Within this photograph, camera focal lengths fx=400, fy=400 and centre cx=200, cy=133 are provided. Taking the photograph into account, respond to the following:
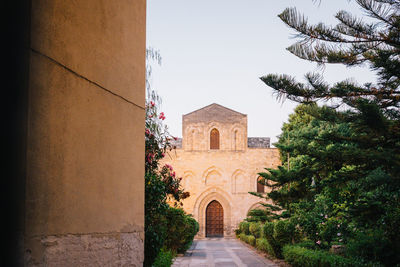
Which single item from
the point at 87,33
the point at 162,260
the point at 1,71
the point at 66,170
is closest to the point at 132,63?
the point at 87,33

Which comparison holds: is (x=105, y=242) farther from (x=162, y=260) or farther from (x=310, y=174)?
(x=162, y=260)

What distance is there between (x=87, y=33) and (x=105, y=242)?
1202 mm

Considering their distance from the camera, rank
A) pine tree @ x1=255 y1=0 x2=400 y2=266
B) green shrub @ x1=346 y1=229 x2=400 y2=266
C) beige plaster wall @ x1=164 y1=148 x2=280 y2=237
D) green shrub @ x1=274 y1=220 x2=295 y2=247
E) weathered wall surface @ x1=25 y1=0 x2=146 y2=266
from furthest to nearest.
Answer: beige plaster wall @ x1=164 y1=148 x2=280 y2=237 → green shrub @ x1=274 y1=220 x2=295 y2=247 → green shrub @ x1=346 y1=229 x2=400 y2=266 → pine tree @ x1=255 y1=0 x2=400 y2=266 → weathered wall surface @ x1=25 y1=0 x2=146 y2=266

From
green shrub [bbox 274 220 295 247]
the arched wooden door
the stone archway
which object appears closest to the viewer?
green shrub [bbox 274 220 295 247]

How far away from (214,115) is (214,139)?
1740 mm

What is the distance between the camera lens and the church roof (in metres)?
29.0

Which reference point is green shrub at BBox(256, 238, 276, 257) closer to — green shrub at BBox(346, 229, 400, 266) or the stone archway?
green shrub at BBox(346, 229, 400, 266)

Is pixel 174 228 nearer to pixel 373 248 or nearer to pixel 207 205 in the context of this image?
pixel 373 248

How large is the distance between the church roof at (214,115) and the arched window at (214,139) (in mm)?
946

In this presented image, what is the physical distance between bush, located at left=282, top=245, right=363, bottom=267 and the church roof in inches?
712

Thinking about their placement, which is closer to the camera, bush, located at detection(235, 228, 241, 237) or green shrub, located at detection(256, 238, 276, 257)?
green shrub, located at detection(256, 238, 276, 257)

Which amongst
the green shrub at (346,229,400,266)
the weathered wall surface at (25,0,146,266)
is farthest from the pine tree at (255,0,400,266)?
the weathered wall surface at (25,0,146,266)

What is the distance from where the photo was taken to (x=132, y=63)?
2795 millimetres

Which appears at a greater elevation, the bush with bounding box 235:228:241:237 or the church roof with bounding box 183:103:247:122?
the church roof with bounding box 183:103:247:122
